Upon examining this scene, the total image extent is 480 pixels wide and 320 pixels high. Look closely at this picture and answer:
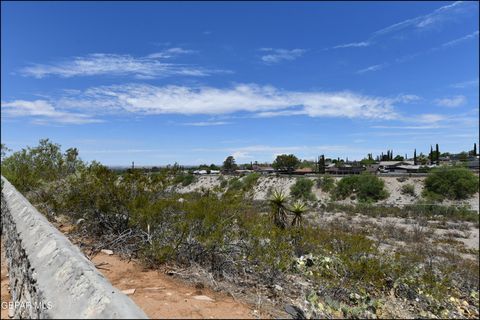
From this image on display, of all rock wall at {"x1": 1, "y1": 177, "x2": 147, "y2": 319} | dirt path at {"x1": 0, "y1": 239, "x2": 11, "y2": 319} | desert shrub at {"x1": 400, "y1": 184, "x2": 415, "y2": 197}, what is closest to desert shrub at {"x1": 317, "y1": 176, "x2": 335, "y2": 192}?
desert shrub at {"x1": 400, "y1": 184, "x2": 415, "y2": 197}

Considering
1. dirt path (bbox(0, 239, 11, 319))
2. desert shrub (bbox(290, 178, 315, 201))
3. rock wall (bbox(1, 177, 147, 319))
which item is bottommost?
desert shrub (bbox(290, 178, 315, 201))

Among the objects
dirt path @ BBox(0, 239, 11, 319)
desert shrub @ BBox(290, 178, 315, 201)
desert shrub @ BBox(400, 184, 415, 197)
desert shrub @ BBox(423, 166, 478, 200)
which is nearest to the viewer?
dirt path @ BBox(0, 239, 11, 319)

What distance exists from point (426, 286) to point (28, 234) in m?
7.74

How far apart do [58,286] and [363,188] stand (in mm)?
39726

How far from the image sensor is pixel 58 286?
3344mm

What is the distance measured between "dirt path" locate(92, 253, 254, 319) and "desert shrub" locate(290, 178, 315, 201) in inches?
1412

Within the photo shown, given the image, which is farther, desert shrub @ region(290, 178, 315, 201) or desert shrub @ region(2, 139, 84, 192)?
desert shrub @ region(290, 178, 315, 201)

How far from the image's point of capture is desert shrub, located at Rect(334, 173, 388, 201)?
39.2 m

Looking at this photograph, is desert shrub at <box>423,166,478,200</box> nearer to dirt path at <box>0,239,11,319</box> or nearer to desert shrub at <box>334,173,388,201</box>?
desert shrub at <box>334,173,388,201</box>

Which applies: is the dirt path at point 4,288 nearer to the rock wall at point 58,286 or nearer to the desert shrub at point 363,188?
the rock wall at point 58,286

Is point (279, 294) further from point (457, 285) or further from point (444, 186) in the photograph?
point (444, 186)

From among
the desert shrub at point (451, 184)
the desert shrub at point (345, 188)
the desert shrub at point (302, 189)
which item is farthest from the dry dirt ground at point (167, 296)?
the desert shrub at point (345, 188)

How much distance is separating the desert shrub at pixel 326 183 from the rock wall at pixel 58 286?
3995 centimetres

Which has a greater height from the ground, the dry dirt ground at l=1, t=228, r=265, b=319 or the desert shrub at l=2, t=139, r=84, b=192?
the desert shrub at l=2, t=139, r=84, b=192
